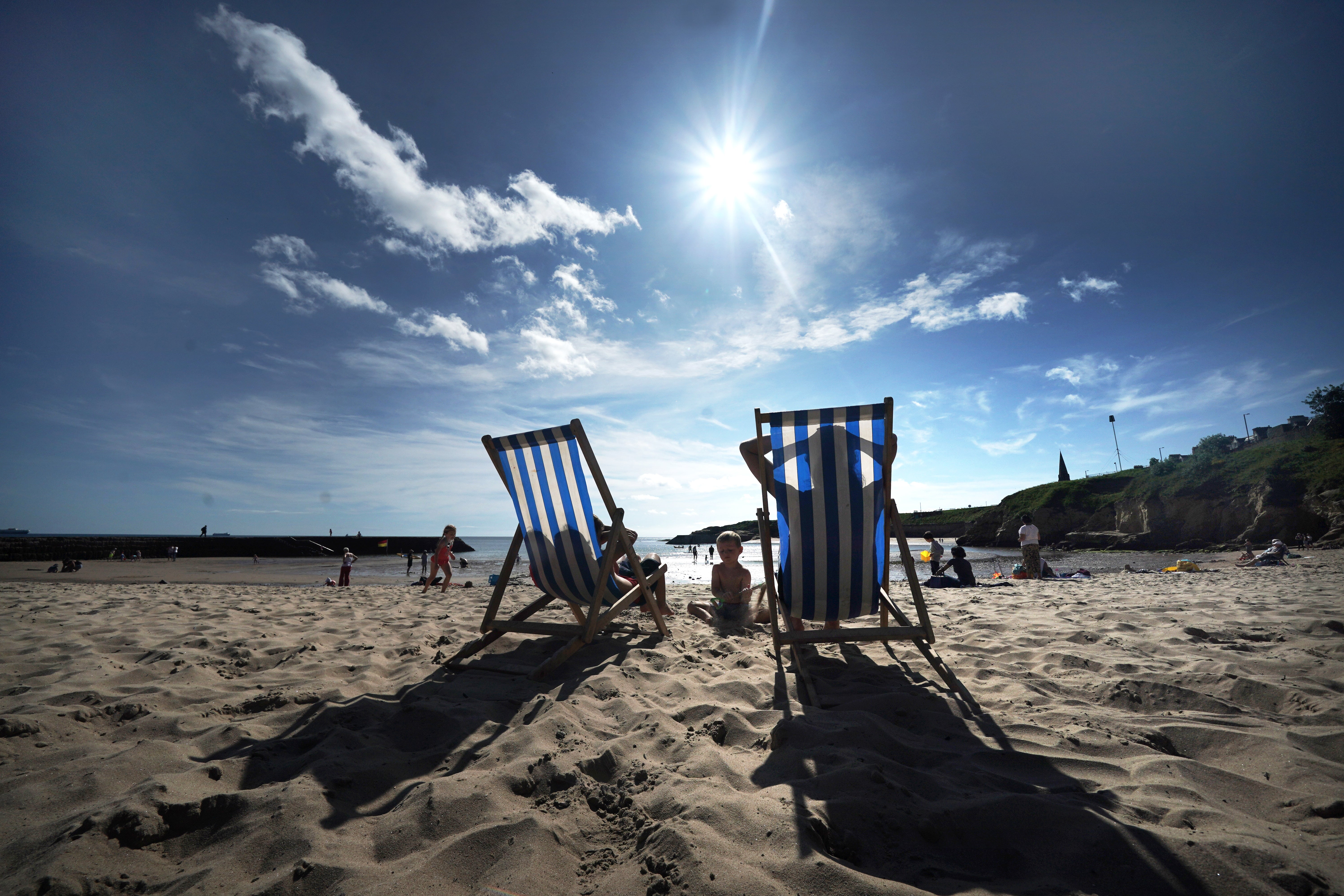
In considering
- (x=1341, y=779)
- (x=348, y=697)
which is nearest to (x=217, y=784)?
(x=348, y=697)

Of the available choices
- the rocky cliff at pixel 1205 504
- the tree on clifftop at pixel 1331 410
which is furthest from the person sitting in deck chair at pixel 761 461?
the tree on clifftop at pixel 1331 410

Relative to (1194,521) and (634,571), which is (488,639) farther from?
(1194,521)

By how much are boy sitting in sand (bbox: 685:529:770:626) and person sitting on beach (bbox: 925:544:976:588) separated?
5488 millimetres

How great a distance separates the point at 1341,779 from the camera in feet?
5.47

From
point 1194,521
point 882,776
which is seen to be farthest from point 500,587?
point 1194,521

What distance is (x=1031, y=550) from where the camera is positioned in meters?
9.77

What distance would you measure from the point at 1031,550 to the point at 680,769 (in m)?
10.6

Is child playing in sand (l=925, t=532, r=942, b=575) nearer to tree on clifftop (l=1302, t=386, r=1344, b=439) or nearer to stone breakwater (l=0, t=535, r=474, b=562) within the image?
stone breakwater (l=0, t=535, r=474, b=562)

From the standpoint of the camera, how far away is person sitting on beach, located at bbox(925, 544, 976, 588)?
28.3ft

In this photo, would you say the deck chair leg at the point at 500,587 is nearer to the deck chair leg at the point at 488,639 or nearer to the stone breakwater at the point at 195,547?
the deck chair leg at the point at 488,639

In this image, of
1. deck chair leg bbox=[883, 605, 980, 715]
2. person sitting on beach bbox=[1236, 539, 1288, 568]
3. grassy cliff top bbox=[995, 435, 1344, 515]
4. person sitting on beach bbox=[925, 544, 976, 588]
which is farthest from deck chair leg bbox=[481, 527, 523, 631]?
grassy cliff top bbox=[995, 435, 1344, 515]

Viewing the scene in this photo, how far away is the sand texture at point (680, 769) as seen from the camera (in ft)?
4.29

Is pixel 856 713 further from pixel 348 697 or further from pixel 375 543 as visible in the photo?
pixel 375 543

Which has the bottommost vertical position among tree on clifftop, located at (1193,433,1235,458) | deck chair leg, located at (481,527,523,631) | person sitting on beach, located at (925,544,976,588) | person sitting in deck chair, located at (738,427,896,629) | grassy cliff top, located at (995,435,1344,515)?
person sitting on beach, located at (925,544,976,588)
